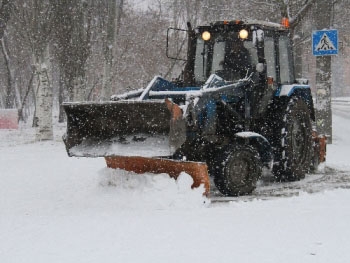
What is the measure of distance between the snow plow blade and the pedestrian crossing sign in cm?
695

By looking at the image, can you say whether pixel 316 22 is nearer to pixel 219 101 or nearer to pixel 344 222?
pixel 219 101

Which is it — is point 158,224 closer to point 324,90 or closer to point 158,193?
point 158,193

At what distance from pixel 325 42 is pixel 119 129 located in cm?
728

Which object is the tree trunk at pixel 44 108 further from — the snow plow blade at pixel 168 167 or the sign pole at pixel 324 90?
the snow plow blade at pixel 168 167

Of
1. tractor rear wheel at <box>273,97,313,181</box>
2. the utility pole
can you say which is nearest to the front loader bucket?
tractor rear wheel at <box>273,97,313,181</box>

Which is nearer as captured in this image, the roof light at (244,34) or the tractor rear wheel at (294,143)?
the roof light at (244,34)

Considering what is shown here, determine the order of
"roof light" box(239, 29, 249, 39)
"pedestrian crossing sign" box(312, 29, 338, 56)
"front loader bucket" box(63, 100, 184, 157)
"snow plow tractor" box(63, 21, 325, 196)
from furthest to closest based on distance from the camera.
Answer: "pedestrian crossing sign" box(312, 29, 338, 56), "roof light" box(239, 29, 249, 39), "snow plow tractor" box(63, 21, 325, 196), "front loader bucket" box(63, 100, 184, 157)

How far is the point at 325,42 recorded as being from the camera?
13.6m

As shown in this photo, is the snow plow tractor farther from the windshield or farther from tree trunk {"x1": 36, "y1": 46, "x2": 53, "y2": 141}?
tree trunk {"x1": 36, "y1": 46, "x2": 53, "y2": 141}

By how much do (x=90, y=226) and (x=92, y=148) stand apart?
2.06 m

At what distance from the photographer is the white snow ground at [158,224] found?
5.07m

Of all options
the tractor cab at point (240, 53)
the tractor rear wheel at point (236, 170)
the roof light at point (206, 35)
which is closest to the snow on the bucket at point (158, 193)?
the tractor rear wheel at point (236, 170)

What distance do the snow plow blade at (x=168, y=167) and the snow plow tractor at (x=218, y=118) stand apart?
0.6 inches

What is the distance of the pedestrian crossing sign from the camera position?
44.2 ft
